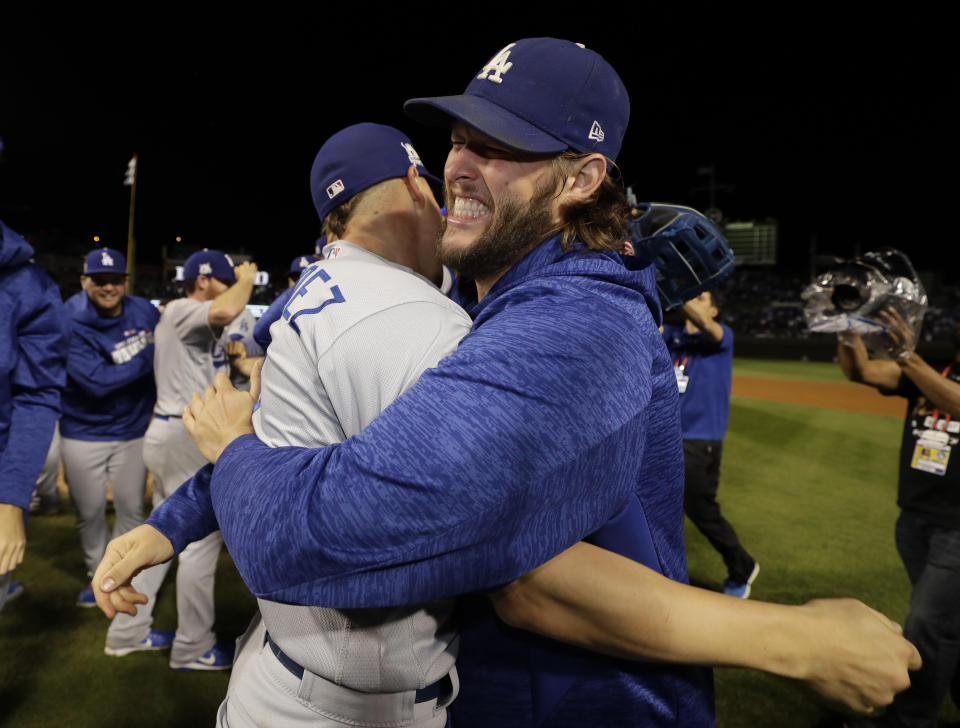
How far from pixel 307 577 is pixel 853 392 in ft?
63.0

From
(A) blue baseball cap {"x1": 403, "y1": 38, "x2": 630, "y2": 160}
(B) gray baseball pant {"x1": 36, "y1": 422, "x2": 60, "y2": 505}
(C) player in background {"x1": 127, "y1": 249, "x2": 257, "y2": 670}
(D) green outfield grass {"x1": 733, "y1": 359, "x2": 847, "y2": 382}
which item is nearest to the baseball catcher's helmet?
(A) blue baseball cap {"x1": 403, "y1": 38, "x2": 630, "y2": 160}

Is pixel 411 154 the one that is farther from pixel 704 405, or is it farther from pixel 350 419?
pixel 704 405

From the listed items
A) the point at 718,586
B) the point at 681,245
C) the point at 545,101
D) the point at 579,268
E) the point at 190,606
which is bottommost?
the point at 718,586

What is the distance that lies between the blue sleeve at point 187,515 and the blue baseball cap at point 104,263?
3.74 metres

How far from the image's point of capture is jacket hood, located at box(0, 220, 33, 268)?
6.86ft

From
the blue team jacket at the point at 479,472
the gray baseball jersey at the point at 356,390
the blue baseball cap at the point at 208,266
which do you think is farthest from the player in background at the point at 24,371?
the blue baseball cap at the point at 208,266

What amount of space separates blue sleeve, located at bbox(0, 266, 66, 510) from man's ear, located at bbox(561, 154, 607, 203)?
2.03 metres

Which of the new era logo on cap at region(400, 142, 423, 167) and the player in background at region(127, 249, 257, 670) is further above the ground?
the new era logo on cap at region(400, 142, 423, 167)

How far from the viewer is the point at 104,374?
441 cm

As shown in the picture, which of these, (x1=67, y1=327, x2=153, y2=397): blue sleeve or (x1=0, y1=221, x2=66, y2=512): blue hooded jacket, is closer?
(x1=0, y1=221, x2=66, y2=512): blue hooded jacket

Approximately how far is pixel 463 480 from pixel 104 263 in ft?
15.8

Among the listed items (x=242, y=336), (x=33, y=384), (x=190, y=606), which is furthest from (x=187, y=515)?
(x=242, y=336)

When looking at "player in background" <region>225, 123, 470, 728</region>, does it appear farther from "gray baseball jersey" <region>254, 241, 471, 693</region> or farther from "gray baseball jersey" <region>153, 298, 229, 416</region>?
"gray baseball jersey" <region>153, 298, 229, 416</region>

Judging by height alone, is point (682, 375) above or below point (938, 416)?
below
